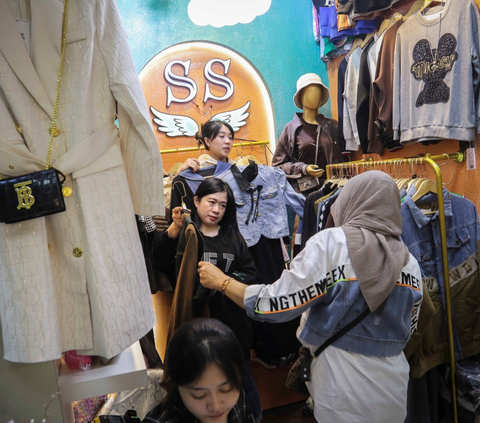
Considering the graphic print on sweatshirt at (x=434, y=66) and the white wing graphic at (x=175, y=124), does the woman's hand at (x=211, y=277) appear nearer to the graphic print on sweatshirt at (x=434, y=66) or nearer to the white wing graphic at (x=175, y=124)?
the graphic print on sweatshirt at (x=434, y=66)

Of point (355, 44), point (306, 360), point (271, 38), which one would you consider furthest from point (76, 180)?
point (271, 38)

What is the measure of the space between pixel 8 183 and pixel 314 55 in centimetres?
340

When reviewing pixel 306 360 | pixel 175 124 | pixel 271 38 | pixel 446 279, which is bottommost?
pixel 306 360

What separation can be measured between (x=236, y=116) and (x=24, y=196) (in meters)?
2.90

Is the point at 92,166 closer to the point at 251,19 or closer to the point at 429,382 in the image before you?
the point at 429,382

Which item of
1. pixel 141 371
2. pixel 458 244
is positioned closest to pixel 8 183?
pixel 141 371

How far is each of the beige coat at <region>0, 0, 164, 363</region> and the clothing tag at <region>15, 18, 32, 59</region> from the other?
0.07 feet

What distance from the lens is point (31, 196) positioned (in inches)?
37.2

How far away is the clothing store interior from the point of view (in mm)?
1039

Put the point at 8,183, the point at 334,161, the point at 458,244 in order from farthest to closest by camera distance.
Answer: the point at 334,161
the point at 458,244
the point at 8,183

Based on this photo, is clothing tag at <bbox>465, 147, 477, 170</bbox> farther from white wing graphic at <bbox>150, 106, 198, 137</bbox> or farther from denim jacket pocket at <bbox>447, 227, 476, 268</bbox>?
white wing graphic at <bbox>150, 106, 198, 137</bbox>

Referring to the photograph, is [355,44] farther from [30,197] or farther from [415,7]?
[30,197]

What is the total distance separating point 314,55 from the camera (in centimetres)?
384

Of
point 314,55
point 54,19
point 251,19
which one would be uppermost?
point 251,19
